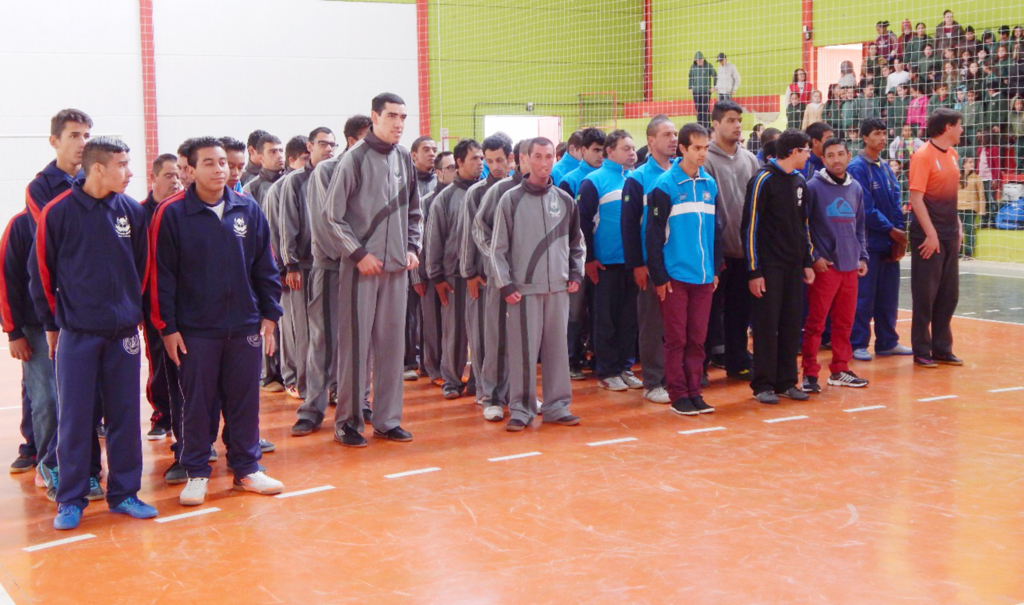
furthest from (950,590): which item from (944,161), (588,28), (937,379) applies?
(588,28)

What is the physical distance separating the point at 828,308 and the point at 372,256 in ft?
10.2

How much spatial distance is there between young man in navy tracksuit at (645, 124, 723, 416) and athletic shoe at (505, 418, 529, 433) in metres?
0.98

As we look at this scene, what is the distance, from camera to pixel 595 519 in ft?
14.0

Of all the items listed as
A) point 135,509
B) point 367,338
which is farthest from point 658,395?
point 135,509

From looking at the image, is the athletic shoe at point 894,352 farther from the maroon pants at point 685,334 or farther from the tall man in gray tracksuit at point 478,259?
the tall man in gray tracksuit at point 478,259

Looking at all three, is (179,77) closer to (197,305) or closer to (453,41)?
(453,41)

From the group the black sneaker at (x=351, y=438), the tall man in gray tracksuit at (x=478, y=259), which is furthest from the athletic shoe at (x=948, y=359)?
the black sneaker at (x=351, y=438)

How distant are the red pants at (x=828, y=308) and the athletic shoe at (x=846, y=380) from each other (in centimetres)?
20

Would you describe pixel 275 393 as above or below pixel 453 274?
below

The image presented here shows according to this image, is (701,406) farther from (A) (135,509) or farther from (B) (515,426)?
(A) (135,509)

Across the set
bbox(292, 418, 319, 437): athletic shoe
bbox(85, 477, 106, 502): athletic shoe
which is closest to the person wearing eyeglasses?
bbox(292, 418, 319, 437): athletic shoe

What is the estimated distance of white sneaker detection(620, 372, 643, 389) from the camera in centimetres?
706

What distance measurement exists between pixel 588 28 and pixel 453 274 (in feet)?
49.6

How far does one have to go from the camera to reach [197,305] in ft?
14.9
